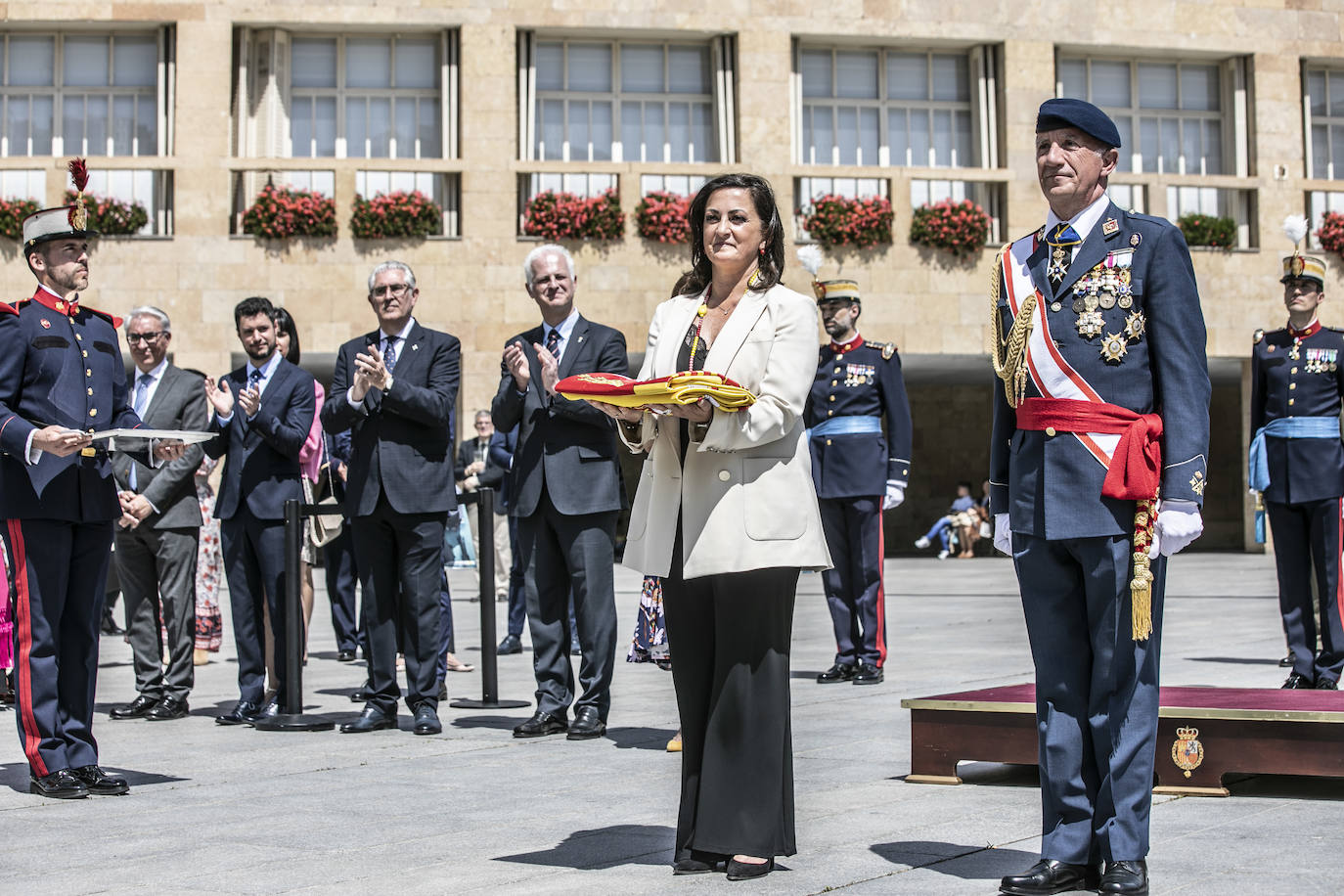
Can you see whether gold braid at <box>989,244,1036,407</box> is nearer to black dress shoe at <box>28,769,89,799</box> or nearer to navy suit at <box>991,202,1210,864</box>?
navy suit at <box>991,202,1210,864</box>

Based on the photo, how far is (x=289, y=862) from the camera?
4.82 m

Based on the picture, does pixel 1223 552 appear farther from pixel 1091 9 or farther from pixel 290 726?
pixel 290 726

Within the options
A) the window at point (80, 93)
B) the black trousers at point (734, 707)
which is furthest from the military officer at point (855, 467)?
the window at point (80, 93)

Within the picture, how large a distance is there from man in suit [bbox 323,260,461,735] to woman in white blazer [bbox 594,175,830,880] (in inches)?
113

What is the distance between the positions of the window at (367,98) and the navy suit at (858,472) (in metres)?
14.9

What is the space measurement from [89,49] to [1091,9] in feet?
45.4

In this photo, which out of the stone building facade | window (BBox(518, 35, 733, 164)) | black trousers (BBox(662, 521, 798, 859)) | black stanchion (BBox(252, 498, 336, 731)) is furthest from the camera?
window (BBox(518, 35, 733, 164))

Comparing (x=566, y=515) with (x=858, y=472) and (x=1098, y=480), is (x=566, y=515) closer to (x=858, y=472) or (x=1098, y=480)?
(x=858, y=472)

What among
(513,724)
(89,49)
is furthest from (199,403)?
(89,49)

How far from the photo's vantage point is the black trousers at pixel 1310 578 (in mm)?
8578

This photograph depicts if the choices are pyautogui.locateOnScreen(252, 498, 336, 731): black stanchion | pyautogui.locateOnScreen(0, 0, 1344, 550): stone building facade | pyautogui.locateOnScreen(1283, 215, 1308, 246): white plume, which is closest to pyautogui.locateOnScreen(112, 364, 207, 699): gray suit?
pyautogui.locateOnScreen(252, 498, 336, 731): black stanchion

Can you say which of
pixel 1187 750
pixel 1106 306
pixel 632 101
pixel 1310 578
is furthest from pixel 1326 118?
pixel 1106 306

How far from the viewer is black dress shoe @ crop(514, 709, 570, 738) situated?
750 centimetres

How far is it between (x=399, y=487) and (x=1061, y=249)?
388 cm
